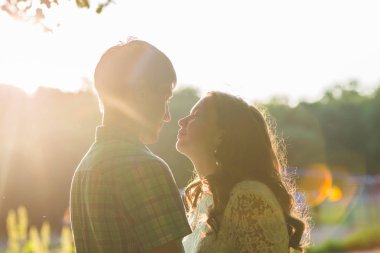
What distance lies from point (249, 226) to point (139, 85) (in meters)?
1.18

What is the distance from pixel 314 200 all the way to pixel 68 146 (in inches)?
326

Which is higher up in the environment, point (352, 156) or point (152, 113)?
point (152, 113)

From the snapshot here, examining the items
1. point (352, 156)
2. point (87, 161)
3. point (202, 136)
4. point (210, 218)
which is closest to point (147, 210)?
point (87, 161)

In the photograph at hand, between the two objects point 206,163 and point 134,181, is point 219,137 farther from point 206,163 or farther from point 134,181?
point 134,181

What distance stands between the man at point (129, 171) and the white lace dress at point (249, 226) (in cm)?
93

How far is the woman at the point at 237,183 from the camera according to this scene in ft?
10.9

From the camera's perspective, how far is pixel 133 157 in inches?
94.0

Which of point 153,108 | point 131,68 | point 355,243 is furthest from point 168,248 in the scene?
point 355,243

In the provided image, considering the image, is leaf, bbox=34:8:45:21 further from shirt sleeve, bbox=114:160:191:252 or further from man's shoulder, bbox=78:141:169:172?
shirt sleeve, bbox=114:160:191:252

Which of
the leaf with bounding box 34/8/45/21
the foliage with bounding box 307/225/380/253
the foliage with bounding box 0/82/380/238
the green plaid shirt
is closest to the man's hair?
the green plaid shirt

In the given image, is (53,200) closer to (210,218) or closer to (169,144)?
(169,144)

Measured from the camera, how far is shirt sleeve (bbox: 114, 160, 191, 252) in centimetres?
231

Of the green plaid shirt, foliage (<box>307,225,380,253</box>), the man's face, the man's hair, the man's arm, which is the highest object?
the man's hair

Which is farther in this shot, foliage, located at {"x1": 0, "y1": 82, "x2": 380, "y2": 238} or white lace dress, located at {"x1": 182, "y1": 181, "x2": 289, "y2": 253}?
foliage, located at {"x1": 0, "y1": 82, "x2": 380, "y2": 238}
